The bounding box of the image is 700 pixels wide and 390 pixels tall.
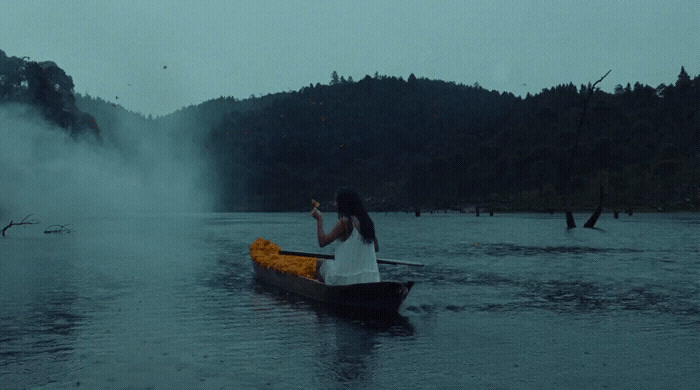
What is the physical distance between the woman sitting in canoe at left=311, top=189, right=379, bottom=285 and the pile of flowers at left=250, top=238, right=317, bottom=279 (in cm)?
333

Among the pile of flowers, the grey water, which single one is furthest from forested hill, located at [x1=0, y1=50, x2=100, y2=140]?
the pile of flowers

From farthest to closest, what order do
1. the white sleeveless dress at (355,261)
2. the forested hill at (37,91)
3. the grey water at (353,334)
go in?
the forested hill at (37,91)
the white sleeveless dress at (355,261)
the grey water at (353,334)

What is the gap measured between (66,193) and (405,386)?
121320mm

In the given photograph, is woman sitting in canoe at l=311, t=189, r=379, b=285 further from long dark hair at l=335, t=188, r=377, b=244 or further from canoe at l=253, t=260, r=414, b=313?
canoe at l=253, t=260, r=414, b=313

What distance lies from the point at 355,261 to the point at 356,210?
4.72ft

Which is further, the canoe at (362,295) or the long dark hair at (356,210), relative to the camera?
the long dark hair at (356,210)

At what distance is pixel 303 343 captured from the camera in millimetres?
13500

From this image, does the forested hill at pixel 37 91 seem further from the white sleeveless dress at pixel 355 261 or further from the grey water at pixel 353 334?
the white sleeveless dress at pixel 355 261

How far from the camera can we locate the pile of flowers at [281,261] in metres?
20.9

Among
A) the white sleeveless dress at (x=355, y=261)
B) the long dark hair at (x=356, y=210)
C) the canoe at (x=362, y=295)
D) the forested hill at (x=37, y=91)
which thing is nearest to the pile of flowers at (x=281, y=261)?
the canoe at (x=362, y=295)

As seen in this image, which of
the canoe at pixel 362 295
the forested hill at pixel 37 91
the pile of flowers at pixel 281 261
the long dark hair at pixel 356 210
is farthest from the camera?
the forested hill at pixel 37 91

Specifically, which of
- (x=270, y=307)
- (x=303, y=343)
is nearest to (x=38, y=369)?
(x=303, y=343)

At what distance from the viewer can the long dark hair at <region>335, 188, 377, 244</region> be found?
652 inches

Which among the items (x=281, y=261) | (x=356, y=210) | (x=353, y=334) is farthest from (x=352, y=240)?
(x=281, y=261)
